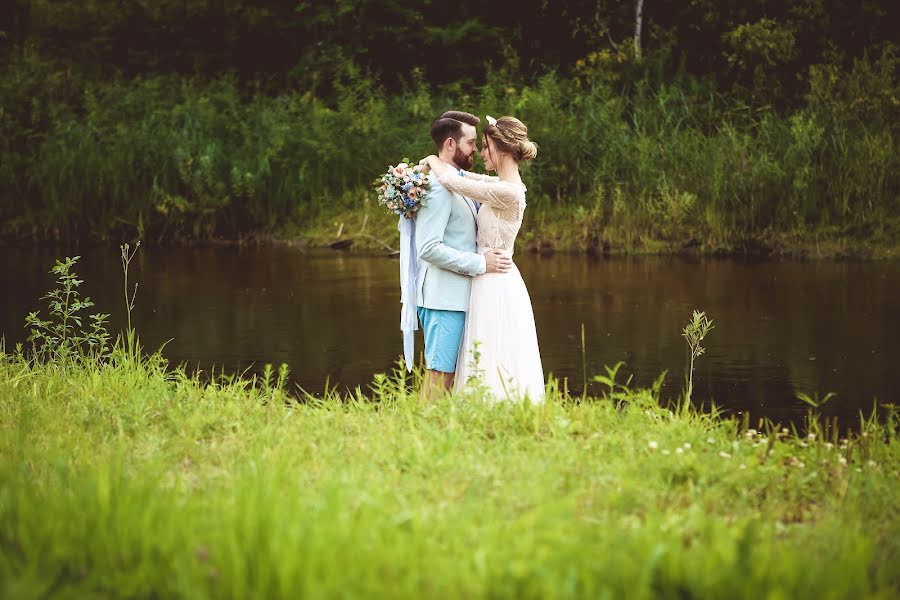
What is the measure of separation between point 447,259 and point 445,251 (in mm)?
46

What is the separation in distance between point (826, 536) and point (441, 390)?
2.86 m

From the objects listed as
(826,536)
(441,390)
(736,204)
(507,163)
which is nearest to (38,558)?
(826,536)

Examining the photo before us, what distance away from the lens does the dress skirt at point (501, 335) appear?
6.25m

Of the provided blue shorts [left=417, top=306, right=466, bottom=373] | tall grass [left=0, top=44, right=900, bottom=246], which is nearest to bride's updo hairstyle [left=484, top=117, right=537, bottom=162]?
blue shorts [left=417, top=306, right=466, bottom=373]

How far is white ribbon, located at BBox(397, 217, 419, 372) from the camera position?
631 centimetres

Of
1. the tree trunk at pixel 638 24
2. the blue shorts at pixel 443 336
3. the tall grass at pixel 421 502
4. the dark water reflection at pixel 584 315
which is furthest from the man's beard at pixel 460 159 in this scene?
the tree trunk at pixel 638 24

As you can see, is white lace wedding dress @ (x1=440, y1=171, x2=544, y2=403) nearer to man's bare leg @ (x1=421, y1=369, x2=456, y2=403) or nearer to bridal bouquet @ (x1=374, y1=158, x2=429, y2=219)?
man's bare leg @ (x1=421, y1=369, x2=456, y2=403)

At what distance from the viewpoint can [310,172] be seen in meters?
18.1

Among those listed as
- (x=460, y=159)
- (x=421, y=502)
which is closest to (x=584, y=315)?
(x=460, y=159)

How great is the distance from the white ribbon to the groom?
0.04 m

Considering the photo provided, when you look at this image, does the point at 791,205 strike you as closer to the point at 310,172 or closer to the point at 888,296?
the point at 888,296

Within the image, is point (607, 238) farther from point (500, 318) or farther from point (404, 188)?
point (404, 188)

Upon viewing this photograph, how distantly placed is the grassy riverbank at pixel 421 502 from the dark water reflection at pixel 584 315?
8.82 feet

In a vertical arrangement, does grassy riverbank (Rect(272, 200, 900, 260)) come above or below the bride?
below
